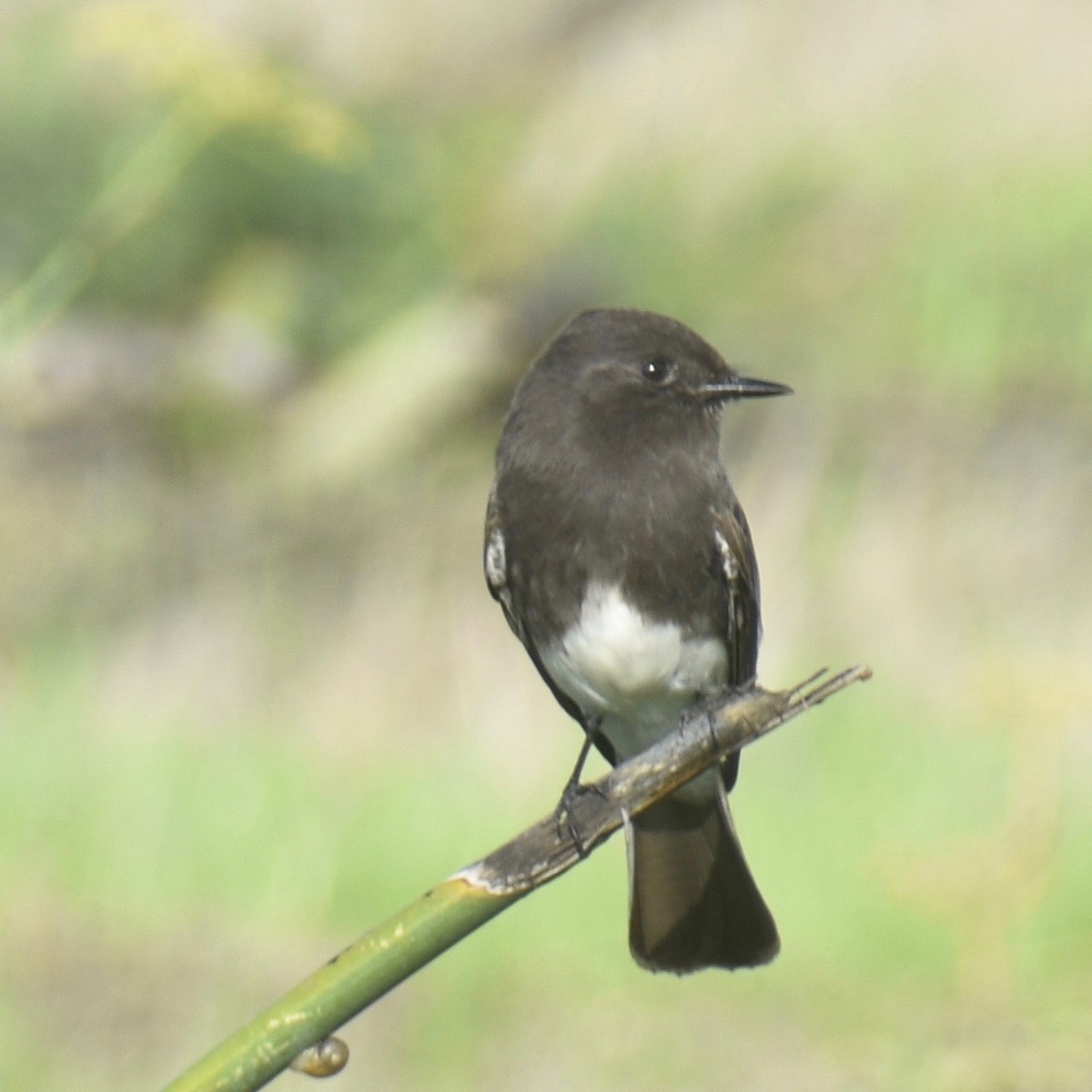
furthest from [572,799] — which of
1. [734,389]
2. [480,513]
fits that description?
[480,513]

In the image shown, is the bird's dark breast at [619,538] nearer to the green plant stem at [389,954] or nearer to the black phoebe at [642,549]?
the black phoebe at [642,549]

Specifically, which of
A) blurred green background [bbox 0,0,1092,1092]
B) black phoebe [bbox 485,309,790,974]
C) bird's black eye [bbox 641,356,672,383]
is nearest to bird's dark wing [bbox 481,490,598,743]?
black phoebe [bbox 485,309,790,974]

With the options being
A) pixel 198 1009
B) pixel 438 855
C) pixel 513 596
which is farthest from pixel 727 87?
pixel 513 596

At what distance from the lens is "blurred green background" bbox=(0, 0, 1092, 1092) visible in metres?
5.57

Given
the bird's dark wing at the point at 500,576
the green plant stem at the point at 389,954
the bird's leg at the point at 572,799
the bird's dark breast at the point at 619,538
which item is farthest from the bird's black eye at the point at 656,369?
the green plant stem at the point at 389,954

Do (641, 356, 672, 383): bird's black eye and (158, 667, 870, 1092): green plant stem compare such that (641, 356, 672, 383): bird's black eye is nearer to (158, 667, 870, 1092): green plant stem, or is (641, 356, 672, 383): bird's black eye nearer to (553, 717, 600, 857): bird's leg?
(553, 717, 600, 857): bird's leg

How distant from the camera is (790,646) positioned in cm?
644

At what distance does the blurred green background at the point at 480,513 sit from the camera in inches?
219

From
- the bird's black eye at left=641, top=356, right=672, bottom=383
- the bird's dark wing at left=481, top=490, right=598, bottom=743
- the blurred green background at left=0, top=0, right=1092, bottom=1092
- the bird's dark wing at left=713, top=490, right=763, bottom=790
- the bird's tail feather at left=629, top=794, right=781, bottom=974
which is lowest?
the bird's tail feather at left=629, top=794, right=781, bottom=974

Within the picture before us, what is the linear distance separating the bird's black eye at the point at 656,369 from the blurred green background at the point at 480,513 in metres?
0.85

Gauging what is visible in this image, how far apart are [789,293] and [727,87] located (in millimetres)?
1814

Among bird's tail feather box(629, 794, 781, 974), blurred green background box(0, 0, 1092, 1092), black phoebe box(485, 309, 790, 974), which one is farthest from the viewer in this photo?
blurred green background box(0, 0, 1092, 1092)

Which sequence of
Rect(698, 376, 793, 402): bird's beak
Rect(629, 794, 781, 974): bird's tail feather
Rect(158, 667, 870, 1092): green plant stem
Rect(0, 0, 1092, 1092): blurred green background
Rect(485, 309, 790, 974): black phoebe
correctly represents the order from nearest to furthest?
Rect(158, 667, 870, 1092): green plant stem, Rect(629, 794, 781, 974): bird's tail feather, Rect(485, 309, 790, 974): black phoebe, Rect(698, 376, 793, 402): bird's beak, Rect(0, 0, 1092, 1092): blurred green background

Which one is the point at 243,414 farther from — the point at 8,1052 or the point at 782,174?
the point at 8,1052
